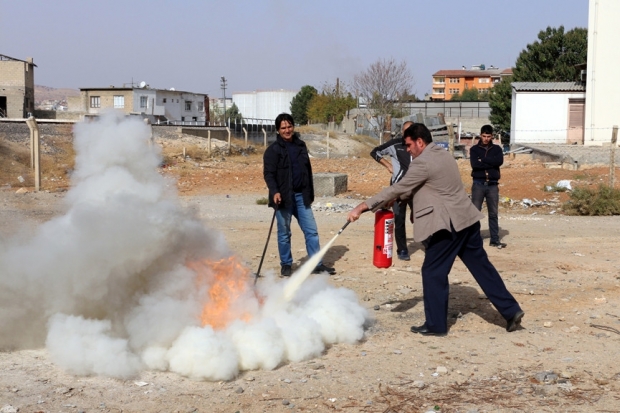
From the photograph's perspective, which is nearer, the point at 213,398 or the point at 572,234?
the point at 213,398

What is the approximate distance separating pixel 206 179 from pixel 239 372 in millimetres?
18967

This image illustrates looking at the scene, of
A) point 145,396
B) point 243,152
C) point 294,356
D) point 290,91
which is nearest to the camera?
point 145,396

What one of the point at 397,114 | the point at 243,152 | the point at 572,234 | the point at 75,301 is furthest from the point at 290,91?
the point at 75,301

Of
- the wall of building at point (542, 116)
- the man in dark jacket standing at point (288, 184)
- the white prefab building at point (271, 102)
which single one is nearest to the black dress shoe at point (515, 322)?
the man in dark jacket standing at point (288, 184)

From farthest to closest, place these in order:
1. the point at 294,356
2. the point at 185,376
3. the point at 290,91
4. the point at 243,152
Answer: the point at 290,91, the point at 243,152, the point at 294,356, the point at 185,376

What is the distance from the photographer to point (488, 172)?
10812 mm

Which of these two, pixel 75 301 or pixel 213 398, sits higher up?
pixel 75 301

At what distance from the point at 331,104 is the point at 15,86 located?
30.3 meters

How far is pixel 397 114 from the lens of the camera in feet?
201

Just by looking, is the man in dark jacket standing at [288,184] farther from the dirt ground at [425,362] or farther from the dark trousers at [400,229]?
the dark trousers at [400,229]

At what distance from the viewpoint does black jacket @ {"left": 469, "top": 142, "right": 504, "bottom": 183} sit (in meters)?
10.8

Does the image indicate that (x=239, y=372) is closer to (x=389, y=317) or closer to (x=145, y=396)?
(x=145, y=396)

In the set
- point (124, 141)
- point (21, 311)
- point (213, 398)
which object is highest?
point (124, 141)

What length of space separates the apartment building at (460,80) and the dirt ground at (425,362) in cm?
12173
